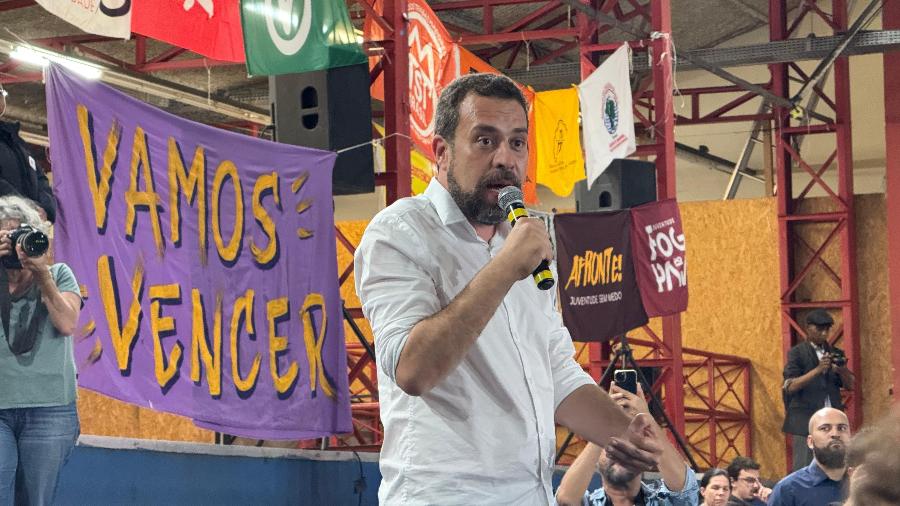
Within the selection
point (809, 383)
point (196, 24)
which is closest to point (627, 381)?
point (196, 24)

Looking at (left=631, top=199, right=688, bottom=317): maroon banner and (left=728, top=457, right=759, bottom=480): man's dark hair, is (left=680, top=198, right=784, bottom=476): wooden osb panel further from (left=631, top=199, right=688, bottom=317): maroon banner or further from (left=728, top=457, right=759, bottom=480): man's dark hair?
(left=728, top=457, right=759, bottom=480): man's dark hair

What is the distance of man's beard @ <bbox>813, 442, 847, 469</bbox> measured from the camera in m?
7.80

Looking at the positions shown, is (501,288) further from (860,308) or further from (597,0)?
(860,308)

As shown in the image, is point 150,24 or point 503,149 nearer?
point 503,149

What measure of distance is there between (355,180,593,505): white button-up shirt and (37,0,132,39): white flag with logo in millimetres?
3726

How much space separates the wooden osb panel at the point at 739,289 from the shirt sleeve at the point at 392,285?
1538cm

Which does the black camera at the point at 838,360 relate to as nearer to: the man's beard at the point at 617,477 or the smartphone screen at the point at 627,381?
the man's beard at the point at 617,477

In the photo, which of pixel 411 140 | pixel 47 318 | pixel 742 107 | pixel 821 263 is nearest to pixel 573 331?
pixel 411 140

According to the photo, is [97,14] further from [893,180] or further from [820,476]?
[893,180]

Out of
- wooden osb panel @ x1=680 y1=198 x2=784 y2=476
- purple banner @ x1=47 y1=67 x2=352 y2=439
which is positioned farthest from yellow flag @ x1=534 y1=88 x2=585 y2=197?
wooden osb panel @ x1=680 y1=198 x2=784 y2=476

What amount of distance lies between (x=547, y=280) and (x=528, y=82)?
13978 mm

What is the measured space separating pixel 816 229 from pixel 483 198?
1566 cm

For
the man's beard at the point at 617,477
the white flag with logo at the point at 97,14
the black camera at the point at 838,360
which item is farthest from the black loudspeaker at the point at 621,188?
the white flag with logo at the point at 97,14

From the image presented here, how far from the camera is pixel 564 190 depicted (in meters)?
12.4
